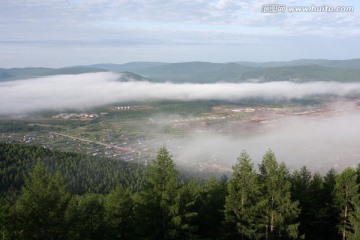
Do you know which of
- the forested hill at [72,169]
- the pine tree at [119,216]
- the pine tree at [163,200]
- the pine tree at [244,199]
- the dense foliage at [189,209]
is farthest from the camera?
the forested hill at [72,169]

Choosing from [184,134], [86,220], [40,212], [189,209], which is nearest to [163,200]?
[189,209]

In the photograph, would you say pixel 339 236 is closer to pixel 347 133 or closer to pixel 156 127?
pixel 347 133

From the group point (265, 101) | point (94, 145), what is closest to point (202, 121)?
point (94, 145)

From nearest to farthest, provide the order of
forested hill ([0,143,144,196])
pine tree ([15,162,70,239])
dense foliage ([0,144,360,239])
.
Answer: pine tree ([15,162,70,239]) < dense foliage ([0,144,360,239]) < forested hill ([0,143,144,196])

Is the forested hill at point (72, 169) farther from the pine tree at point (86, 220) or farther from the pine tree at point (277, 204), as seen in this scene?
the pine tree at point (277, 204)

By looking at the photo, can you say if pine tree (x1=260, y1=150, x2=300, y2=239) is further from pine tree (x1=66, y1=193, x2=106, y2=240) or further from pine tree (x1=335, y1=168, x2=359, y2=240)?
pine tree (x1=66, y1=193, x2=106, y2=240)

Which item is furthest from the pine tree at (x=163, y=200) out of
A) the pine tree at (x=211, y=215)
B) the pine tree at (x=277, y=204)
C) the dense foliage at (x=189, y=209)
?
the pine tree at (x=277, y=204)

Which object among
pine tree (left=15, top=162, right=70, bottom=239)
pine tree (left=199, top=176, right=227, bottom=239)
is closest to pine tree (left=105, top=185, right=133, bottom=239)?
pine tree (left=15, top=162, right=70, bottom=239)
